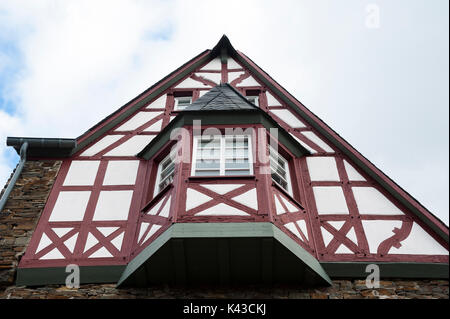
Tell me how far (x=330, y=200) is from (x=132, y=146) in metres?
5.02

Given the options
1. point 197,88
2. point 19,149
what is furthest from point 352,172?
point 19,149

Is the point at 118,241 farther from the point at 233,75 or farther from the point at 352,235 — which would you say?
the point at 233,75

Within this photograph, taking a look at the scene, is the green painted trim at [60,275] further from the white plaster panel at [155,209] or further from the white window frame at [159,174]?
the white window frame at [159,174]

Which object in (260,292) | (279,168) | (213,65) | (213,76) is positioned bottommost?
(260,292)

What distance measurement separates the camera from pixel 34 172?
476 inches

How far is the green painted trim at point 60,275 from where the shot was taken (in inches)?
380

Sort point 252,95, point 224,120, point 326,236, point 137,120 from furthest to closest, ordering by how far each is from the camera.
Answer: point 252,95
point 137,120
point 224,120
point 326,236

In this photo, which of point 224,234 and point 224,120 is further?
point 224,120

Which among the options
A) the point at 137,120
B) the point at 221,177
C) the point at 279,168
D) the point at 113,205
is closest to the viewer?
the point at 221,177

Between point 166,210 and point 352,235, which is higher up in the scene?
point 166,210

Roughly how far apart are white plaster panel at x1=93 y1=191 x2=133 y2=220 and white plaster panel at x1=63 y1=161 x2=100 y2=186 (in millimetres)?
627

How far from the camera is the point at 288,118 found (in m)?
14.1

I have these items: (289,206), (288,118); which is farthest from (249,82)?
(289,206)

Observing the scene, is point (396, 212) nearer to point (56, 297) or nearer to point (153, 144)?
point (153, 144)
